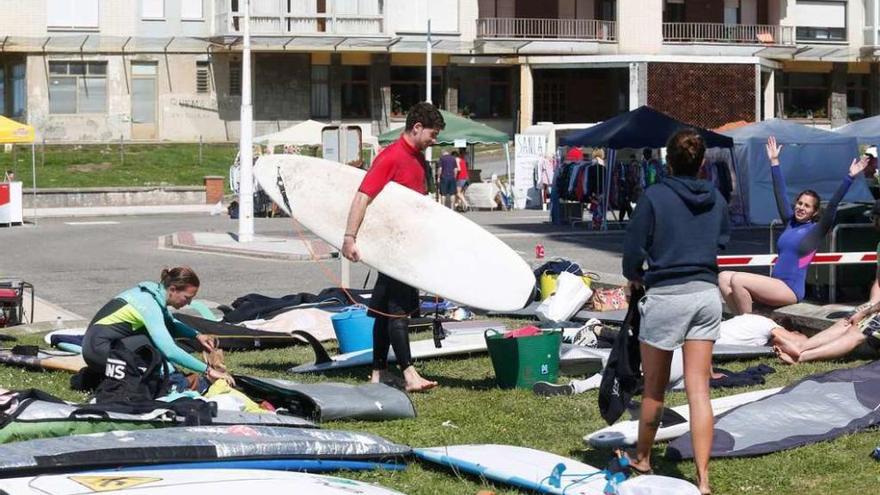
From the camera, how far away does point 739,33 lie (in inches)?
2359

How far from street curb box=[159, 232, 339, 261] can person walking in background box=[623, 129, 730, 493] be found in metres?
15.3

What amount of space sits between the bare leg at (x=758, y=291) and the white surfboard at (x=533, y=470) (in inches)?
188

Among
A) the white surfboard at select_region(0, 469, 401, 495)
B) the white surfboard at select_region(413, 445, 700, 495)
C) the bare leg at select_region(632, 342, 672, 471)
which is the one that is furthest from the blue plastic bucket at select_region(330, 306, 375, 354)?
the white surfboard at select_region(0, 469, 401, 495)

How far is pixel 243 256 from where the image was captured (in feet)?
77.4

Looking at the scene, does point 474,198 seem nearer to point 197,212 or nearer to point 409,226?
point 197,212

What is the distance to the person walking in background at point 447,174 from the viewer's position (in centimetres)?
3775

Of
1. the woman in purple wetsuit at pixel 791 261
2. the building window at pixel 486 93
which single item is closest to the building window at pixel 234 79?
the building window at pixel 486 93

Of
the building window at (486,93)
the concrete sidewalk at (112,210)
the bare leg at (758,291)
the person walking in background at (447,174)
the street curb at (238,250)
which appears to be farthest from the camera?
the building window at (486,93)

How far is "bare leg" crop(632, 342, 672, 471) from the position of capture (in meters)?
6.94

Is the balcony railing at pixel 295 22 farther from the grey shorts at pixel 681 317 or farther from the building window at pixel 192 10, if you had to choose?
the grey shorts at pixel 681 317

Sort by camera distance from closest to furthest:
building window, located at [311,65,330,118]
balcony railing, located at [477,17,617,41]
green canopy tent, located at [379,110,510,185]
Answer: green canopy tent, located at [379,110,510,185] → building window, located at [311,65,330,118] → balcony railing, located at [477,17,617,41]

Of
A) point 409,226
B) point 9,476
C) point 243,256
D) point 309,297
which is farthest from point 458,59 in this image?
point 9,476

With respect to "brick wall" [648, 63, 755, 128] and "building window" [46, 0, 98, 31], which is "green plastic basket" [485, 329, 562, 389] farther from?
"building window" [46, 0, 98, 31]

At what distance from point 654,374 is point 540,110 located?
5227 centimetres
